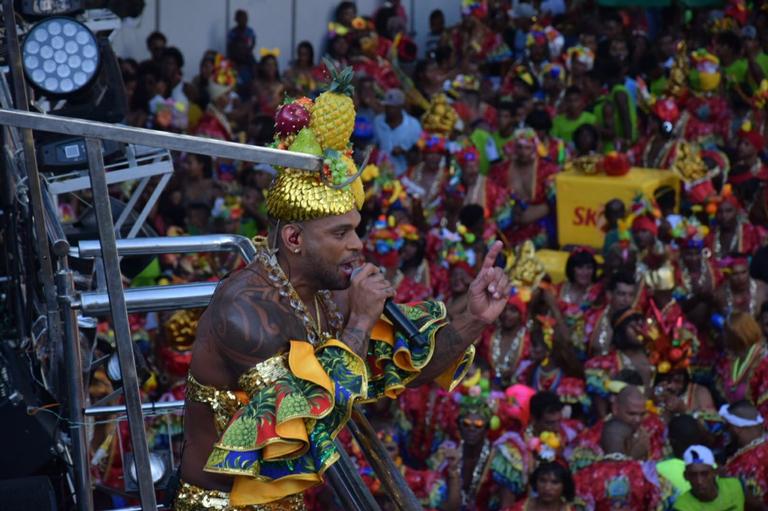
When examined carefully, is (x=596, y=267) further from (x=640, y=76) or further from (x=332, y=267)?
(x=332, y=267)

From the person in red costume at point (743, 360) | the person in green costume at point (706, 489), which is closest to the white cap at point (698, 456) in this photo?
the person in green costume at point (706, 489)

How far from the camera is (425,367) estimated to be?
4445 millimetres

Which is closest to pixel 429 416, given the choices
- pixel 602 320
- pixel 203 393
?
pixel 602 320

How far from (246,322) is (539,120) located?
8.80 metres

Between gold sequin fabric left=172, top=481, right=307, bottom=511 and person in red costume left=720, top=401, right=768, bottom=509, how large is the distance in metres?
3.86

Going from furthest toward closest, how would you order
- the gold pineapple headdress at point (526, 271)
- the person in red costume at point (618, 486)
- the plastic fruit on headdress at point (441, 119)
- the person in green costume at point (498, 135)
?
1. the person in green costume at point (498, 135)
2. the plastic fruit on headdress at point (441, 119)
3. the gold pineapple headdress at point (526, 271)
4. the person in red costume at point (618, 486)

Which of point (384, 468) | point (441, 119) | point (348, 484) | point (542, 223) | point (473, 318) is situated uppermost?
point (473, 318)

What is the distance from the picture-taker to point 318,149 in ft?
13.5

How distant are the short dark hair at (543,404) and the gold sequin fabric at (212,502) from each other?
3861 millimetres

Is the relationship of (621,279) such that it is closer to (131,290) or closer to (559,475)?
(559,475)

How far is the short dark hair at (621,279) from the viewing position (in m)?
9.50

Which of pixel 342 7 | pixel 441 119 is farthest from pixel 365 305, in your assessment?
pixel 342 7

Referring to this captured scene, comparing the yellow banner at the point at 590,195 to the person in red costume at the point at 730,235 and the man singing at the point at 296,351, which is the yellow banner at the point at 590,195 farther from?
the man singing at the point at 296,351

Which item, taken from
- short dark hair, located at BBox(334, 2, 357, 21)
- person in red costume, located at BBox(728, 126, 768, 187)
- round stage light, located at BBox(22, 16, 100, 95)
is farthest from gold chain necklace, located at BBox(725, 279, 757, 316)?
short dark hair, located at BBox(334, 2, 357, 21)
